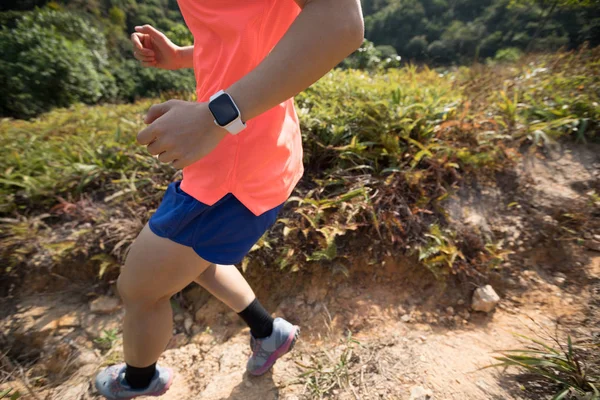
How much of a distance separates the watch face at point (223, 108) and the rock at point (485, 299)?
5.96ft

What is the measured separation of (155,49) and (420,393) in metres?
1.97

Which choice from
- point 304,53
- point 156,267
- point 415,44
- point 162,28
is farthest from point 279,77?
point 162,28

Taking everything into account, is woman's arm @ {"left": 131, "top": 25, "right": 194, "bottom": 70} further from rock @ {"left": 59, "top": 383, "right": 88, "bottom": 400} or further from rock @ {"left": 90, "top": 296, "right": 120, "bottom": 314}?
rock @ {"left": 59, "top": 383, "right": 88, "bottom": 400}

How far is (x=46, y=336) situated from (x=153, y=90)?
66.7 ft

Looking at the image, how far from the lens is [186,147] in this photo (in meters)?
0.71

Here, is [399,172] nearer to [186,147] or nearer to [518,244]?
[518,244]

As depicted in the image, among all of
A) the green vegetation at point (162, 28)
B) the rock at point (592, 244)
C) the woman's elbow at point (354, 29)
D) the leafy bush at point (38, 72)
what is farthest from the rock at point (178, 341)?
the leafy bush at point (38, 72)

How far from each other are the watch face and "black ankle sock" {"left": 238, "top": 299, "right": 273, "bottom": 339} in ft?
3.69

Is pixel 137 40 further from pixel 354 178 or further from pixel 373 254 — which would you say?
pixel 373 254

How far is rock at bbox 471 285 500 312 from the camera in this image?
175 centimetres

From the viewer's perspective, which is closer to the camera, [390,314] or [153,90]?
[390,314]

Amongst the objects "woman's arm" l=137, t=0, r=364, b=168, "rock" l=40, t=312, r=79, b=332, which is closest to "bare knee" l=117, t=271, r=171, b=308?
"woman's arm" l=137, t=0, r=364, b=168

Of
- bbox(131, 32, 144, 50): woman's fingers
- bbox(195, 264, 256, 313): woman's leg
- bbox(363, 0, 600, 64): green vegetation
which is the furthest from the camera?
bbox(363, 0, 600, 64): green vegetation

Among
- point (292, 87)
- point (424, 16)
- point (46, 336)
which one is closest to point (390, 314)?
point (292, 87)
